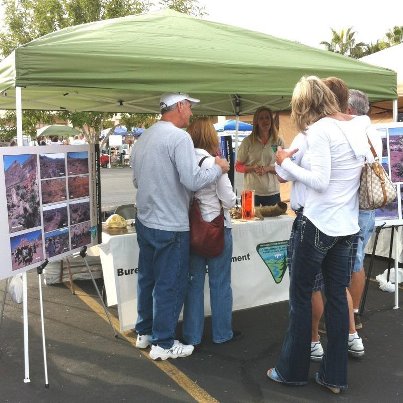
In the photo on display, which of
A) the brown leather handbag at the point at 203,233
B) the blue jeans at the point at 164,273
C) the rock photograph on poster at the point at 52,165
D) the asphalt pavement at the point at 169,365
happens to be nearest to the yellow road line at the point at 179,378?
the asphalt pavement at the point at 169,365

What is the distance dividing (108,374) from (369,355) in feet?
5.92

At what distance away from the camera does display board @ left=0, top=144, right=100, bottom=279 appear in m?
2.87

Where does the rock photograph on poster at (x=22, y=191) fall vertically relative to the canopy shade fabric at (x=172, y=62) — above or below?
below

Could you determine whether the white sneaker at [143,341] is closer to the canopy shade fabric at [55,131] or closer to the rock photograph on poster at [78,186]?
the rock photograph on poster at [78,186]

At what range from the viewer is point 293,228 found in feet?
9.67

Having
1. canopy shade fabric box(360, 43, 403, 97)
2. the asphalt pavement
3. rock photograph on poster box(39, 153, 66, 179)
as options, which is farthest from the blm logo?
canopy shade fabric box(360, 43, 403, 97)

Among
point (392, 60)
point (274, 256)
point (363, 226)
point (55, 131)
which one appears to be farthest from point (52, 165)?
point (55, 131)

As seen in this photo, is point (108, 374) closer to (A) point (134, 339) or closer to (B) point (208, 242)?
(A) point (134, 339)

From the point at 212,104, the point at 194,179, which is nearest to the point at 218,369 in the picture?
the point at 194,179

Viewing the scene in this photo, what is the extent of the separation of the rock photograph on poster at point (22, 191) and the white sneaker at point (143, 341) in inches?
46.0

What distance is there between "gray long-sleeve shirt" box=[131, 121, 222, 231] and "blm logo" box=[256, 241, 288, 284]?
115 centimetres

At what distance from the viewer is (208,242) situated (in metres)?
3.46

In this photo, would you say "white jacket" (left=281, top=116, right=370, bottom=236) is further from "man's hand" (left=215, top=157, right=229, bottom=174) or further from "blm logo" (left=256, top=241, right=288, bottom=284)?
"blm logo" (left=256, top=241, right=288, bottom=284)

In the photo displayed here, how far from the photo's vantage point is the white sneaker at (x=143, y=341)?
12.0 feet
